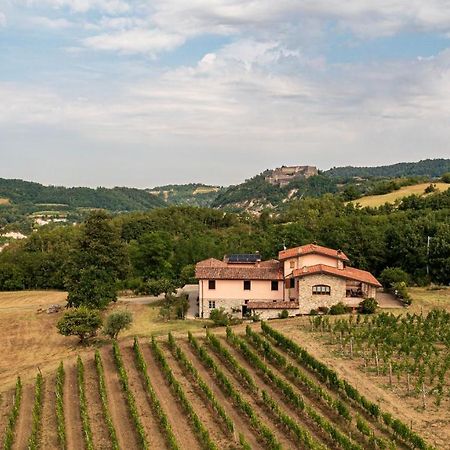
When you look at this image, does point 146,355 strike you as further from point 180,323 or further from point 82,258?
point 82,258

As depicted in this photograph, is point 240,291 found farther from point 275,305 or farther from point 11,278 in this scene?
point 11,278

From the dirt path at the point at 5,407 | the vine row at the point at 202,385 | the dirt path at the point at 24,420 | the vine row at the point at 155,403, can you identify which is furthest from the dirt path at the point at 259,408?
the dirt path at the point at 5,407

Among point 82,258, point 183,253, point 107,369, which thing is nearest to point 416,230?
point 183,253

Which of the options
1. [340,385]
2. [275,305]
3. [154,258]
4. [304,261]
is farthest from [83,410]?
[154,258]

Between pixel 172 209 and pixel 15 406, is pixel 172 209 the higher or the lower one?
the higher one

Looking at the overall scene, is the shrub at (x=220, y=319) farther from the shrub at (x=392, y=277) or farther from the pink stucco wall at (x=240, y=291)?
the shrub at (x=392, y=277)

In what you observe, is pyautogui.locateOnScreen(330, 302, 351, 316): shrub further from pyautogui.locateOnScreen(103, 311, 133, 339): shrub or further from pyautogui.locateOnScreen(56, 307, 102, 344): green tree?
pyautogui.locateOnScreen(56, 307, 102, 344): green tree
